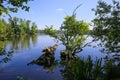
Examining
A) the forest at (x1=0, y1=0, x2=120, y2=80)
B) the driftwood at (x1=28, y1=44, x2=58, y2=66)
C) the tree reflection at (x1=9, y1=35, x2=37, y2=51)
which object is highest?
the forest at (x1=0, y1=0, x2=120, y2=80)

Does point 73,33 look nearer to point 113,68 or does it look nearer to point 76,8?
point 76,8

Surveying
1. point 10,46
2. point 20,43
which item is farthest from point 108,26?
point 20,43

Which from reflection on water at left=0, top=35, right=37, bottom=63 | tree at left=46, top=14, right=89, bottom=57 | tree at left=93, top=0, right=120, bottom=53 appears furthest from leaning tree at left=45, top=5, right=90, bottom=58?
tree at left=93, top=0, right=120, bottom=53

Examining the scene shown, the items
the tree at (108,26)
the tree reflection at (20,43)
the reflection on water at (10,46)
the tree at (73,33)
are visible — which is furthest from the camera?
the tree reflection at (20,43)

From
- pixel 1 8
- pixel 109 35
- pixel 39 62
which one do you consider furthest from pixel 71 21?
pixel 1 8

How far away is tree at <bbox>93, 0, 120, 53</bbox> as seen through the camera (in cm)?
1705

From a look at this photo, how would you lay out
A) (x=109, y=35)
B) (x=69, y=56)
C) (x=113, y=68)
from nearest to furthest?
1. (x=113, y=68)
2. (x=109, y=35)
3. (x=69, y=56)

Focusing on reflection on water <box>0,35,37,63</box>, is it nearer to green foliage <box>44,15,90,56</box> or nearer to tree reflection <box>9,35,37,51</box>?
tree reflection <box>9,35,37,51</box>

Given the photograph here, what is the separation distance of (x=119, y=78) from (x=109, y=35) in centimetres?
509

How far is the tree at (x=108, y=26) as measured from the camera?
17.0 metres

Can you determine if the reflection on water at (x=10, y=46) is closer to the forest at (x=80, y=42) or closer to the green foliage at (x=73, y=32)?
the forest at (x=80, y=42)

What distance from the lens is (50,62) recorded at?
124 ft

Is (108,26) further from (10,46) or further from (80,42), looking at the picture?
(10,46)

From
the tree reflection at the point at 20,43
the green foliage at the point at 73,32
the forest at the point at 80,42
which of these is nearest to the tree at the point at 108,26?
the forest at the point at 80,42
